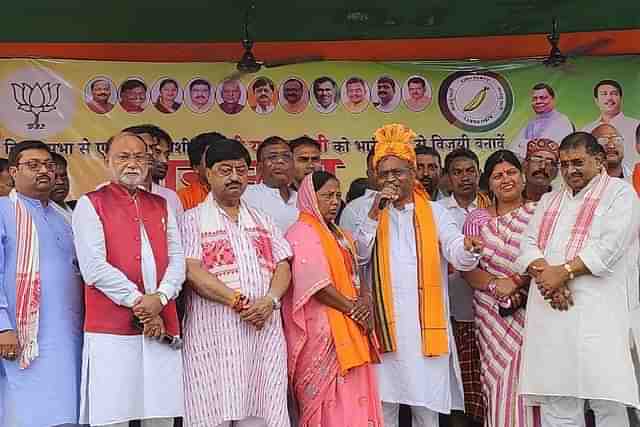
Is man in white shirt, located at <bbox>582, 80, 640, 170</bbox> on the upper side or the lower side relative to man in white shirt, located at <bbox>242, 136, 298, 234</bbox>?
upper

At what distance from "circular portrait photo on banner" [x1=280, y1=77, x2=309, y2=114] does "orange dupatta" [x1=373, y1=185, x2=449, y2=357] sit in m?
1.99

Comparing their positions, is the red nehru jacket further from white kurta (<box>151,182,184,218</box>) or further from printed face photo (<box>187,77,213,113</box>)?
printed face photo (<box>187,77,213,113</box>)

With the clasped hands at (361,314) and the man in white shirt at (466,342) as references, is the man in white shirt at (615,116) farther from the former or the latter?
the clasped hands at (361,314)

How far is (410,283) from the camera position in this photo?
4.43 m

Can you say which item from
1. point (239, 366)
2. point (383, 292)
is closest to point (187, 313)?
point (239, 366)

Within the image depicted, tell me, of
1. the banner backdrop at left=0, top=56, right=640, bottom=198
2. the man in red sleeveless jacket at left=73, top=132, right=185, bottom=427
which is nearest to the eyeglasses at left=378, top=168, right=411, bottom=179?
the man in red sleeveless jacket at left=73, top=132, right=185, bottom=427

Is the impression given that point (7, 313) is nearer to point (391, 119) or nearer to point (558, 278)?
point (558, 278)

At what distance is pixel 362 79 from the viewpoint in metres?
6.36

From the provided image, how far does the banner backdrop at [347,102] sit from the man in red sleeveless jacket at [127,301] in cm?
225

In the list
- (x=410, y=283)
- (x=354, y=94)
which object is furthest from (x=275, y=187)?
(x=354, y=94)

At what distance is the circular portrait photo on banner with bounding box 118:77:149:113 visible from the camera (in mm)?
6215

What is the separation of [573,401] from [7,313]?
8.59ft

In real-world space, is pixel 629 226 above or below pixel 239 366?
above

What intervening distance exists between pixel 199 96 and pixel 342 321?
2.63 meters
